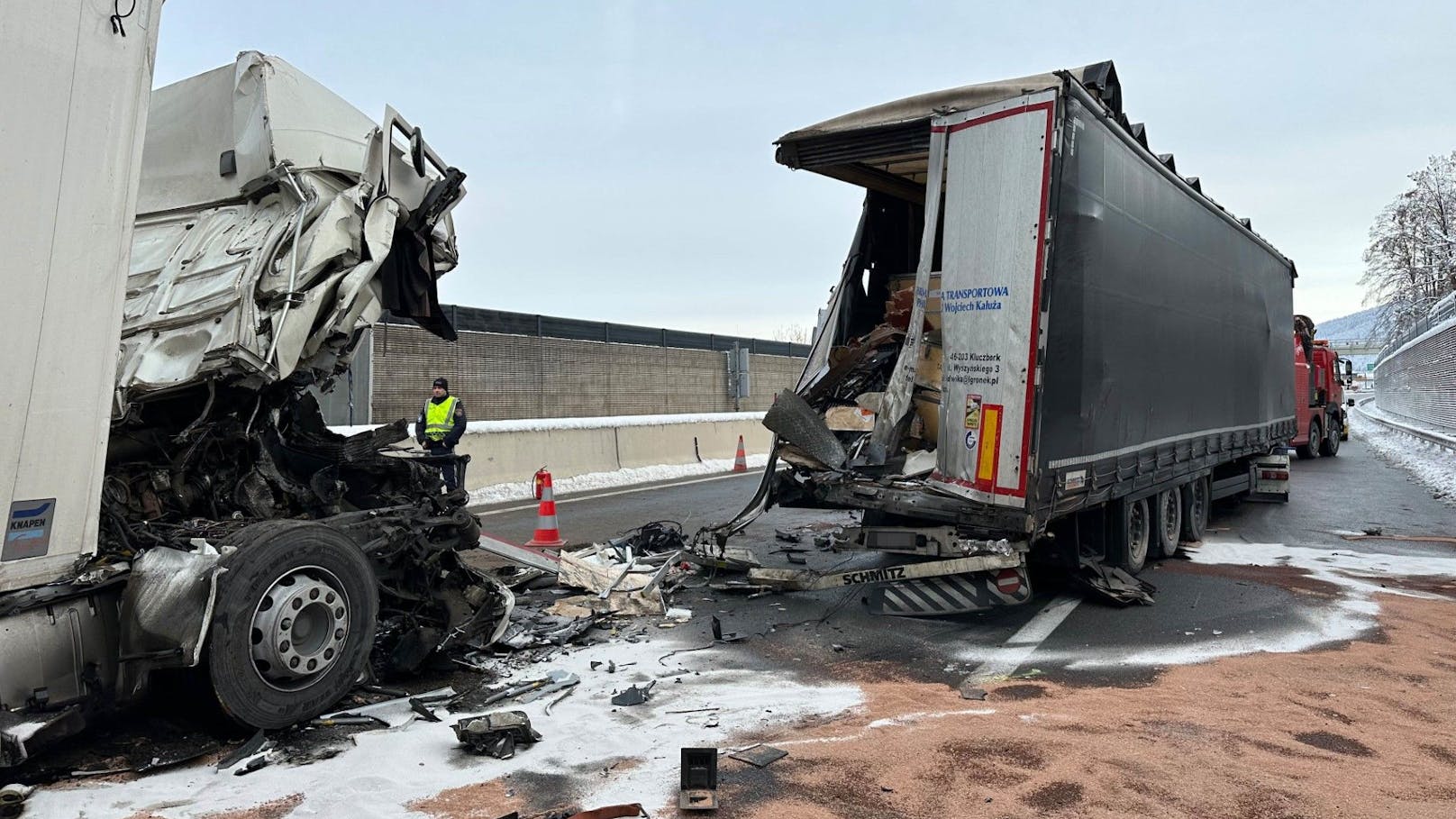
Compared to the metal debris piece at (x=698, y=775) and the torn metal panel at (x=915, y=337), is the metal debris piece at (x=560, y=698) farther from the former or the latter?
the torn metal panel at (x=915, y=337)

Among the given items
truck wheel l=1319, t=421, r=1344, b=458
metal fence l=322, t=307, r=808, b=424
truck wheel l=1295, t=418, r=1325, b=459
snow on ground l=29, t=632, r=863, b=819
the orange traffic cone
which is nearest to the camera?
snow on ground l=29, t=632, r=863, b=819

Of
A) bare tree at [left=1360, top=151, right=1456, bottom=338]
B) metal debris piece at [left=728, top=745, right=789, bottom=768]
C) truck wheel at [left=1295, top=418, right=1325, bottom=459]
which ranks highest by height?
bare tree at [left=1360, top=151, right=1456, bottom=338]

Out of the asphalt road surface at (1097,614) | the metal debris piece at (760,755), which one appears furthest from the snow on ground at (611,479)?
the metal debris piece at (760,755)

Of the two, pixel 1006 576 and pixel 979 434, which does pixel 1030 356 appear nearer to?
pixel 979 434

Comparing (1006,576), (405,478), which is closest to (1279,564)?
(1006,576)

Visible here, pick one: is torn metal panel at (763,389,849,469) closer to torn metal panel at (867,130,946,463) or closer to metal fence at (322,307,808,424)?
torn metal panel at (867,130,946,463)

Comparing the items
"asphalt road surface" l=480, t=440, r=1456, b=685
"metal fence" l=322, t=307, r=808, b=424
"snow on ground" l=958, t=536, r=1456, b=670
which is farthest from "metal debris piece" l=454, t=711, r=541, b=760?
"metal fence" l=322, t=307, r=808, b=424

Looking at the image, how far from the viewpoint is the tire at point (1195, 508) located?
10.1 m

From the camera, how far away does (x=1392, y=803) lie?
3.56 meters

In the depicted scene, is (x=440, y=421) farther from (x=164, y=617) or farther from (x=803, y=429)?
(x=164, y=617)

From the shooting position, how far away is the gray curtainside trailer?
6137mm

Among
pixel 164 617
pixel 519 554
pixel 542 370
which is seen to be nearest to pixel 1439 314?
pixel 542 370

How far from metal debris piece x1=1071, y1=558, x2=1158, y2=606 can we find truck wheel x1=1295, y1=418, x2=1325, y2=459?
59.5ft

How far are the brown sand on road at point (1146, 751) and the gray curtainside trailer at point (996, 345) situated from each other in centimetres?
137
